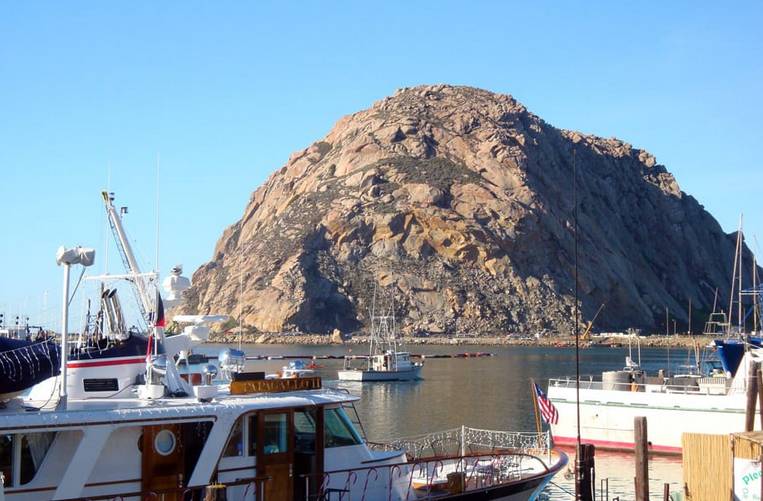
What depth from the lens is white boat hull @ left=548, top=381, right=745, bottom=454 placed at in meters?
35.0

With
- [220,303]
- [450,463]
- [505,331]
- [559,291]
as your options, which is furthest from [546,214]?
[450,463]

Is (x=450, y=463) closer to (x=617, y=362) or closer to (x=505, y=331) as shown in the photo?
(x=617, y=362)

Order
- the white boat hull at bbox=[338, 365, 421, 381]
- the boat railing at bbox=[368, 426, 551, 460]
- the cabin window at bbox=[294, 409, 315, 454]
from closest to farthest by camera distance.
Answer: the cabin window at bbox=[294, 409, 315, 454] → the boat railing at bbox=[368, 426, 551, 460] → the white boat hull at bbox=[338, 365, 421, 381]

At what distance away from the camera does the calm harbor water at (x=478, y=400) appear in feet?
111

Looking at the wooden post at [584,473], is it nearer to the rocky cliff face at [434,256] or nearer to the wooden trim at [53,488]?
the wooden trim at [53,488]

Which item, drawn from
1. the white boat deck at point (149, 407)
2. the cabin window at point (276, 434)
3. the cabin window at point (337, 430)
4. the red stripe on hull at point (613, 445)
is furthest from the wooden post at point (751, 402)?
the cabin window at point (276, 434)

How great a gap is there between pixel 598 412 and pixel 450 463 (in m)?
17.9

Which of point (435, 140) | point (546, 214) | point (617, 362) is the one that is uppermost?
point (435, 140)

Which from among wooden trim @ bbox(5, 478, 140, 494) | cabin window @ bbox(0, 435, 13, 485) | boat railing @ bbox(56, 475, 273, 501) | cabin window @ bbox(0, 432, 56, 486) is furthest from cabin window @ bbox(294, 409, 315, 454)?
cabin window @ bbox(0, 435, 13, 485)

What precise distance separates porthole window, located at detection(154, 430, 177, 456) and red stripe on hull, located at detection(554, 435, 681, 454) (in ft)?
78.8

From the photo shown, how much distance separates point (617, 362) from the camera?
366 feet

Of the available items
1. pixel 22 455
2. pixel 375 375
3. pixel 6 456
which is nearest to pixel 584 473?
pixel 22 455

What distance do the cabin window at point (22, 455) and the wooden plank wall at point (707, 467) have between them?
1332 centimetres

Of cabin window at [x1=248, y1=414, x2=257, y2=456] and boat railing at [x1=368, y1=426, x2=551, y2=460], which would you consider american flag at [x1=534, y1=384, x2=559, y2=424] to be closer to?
boat railing at [x1=368, y1=426, x2=551, y2=460]
